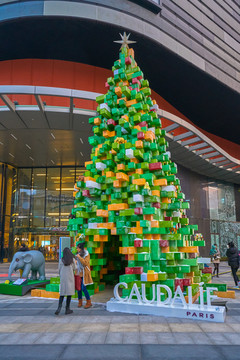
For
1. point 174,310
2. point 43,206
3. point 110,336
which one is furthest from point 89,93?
point 43,206

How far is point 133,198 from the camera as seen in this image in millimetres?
8047

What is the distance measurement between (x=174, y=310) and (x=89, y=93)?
11939mm

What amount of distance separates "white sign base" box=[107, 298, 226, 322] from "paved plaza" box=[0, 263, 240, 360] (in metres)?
0.19

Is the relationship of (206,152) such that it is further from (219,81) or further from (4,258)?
(4,258)

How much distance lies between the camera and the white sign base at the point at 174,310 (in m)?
6.32

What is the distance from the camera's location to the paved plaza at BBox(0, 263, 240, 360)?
14.6 ft

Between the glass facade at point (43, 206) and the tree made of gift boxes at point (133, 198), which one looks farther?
the glass facade at point (43, 206)

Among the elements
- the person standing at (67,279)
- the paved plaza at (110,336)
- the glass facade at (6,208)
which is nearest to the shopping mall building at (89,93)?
the glass facade at (6,208)

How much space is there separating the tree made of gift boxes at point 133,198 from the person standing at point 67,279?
120cm

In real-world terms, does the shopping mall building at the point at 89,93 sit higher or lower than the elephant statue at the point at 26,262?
higher

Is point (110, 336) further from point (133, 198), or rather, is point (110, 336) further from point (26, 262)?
point (26, 262)

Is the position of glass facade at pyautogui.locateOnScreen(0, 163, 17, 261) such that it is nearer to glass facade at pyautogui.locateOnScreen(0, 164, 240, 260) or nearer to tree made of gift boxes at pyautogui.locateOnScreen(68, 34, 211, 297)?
glass facade at pyautogui.locateOnScreen(0, 164, 240, 260)

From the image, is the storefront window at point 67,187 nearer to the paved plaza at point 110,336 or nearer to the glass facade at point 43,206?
the glass facade at point 43,206

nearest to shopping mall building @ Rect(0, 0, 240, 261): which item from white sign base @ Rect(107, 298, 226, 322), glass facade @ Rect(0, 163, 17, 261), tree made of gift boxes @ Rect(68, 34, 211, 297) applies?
glass facade @ Rect(0, 163, 17, 261)
